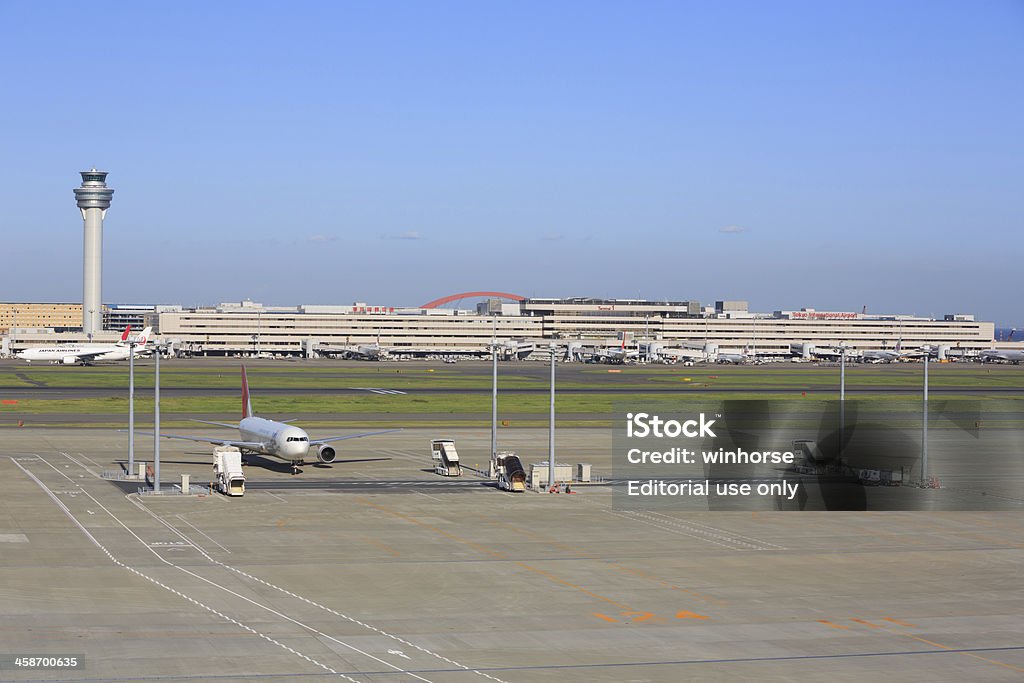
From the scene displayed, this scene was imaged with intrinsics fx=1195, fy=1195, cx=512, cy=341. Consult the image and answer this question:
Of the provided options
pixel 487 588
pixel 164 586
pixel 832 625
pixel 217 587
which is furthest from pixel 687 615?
pixel 164 586

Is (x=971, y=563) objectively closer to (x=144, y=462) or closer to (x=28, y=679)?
(x=28, y=679)

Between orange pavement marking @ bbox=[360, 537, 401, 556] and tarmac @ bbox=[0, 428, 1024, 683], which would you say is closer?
tarmac @ bbox=[0, 428, 1024, 683]

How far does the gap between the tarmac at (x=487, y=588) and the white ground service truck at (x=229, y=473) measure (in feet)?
4.36

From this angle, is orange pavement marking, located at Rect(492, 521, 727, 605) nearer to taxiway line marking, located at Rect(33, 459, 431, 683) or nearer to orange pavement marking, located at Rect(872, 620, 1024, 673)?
orange pavement marking, located at Rect(872, 620, 1024, 673)

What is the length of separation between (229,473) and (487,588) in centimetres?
2957

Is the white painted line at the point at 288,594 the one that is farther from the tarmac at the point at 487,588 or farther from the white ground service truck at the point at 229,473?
the white ground service truck at the point at 229,473

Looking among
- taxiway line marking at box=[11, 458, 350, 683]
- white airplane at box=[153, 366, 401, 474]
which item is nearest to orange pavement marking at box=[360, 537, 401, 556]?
taxiway line marking at box=[11, 458, 350, 683]

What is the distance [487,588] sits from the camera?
4488cm

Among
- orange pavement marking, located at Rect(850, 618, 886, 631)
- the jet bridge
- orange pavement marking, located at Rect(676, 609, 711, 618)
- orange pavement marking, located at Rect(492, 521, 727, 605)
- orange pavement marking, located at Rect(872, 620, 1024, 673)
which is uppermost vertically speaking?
the jet bridge

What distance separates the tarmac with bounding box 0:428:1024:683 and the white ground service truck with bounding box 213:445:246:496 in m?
1.33

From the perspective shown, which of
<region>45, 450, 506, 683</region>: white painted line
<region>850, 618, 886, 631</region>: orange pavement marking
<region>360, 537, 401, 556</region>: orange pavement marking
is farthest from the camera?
<region>360, 537, 401, 556</region>: orange pavement marking

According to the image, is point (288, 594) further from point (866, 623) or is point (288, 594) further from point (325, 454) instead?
point (325, 454)

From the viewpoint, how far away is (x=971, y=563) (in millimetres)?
51156

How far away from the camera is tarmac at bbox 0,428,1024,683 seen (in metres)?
34.5
